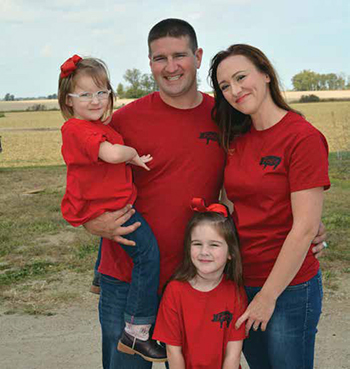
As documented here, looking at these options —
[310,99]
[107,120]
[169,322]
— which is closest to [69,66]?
[107,120]

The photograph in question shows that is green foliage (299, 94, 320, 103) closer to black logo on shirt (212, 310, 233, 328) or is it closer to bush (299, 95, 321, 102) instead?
bush (299, 95, 321, 102)

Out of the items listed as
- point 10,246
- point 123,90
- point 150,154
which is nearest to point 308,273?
point 150,154

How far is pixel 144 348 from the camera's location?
2.70 metres

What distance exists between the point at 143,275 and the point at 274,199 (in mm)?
837

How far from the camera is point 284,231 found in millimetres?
2307

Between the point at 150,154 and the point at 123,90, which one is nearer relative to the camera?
the point at 150,154

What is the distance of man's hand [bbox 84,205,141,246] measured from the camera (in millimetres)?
2525

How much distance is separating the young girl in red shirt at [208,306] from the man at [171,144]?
18 centimetres

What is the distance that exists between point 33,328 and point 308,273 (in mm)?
3100

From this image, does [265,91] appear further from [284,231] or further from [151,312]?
[151,312]

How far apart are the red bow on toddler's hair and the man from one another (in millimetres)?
115

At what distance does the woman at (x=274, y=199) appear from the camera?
2.16 metres

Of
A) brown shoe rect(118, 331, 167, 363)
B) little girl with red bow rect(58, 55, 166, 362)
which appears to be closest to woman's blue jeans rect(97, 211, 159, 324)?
little girl with red bow rect(58, 55, 166, 362)

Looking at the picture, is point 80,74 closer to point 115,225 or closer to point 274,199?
point 115,225
